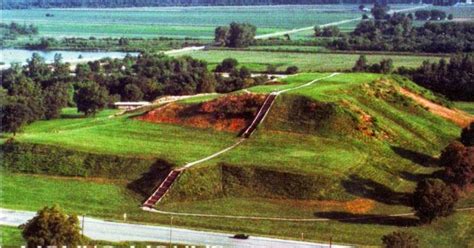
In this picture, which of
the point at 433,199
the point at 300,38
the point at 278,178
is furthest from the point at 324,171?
the point at 300,38

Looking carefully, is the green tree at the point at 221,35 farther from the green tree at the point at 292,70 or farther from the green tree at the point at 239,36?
the green tree at the point at 292,70

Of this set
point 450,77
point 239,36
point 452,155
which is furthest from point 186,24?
point 452,155

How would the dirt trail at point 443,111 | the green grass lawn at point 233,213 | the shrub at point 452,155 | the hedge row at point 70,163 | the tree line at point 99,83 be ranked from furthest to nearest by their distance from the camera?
the tree line at point 99,83
the dirt trail at point 443,111
the hedge row at point 70,163
the shrub at point 452,155
the green grass lawn at point 233,213

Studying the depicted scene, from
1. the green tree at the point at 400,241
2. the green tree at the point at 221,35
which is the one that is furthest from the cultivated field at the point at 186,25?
the green tree at the point at 400,241

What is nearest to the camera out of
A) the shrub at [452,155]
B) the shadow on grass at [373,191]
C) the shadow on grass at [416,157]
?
the shadow on grass at [373,191]

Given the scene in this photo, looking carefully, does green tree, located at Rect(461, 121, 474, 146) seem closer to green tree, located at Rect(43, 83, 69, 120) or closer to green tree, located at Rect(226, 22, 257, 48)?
green tree, located at Rect(43, 83, 69, 120)

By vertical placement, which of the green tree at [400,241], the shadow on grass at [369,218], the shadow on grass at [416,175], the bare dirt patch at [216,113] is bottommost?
the shadow on grass at [369,218]

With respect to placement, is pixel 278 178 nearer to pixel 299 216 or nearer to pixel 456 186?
pixel 299 216
